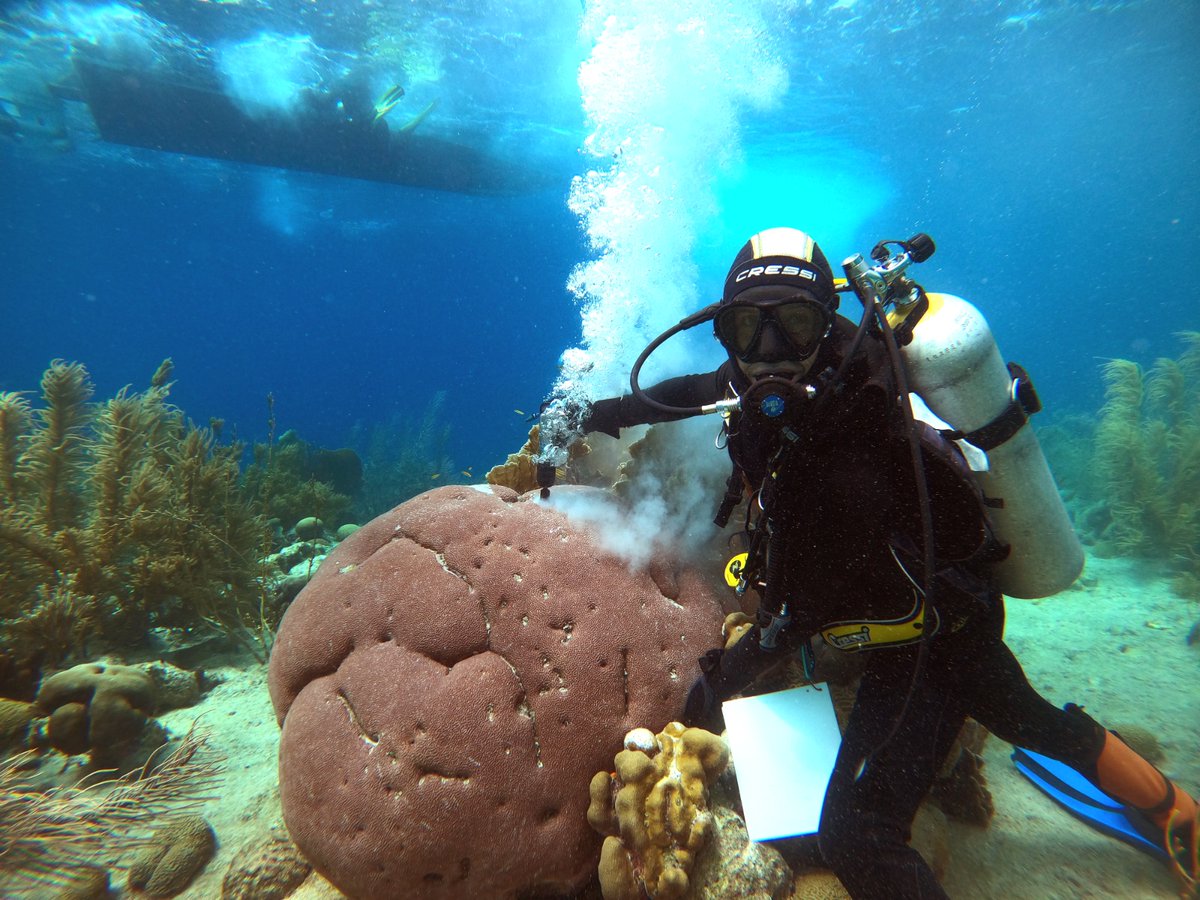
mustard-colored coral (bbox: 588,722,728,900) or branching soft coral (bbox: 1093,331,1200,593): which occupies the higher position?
branching soft coral (bbox: 1093,331,1200,593)

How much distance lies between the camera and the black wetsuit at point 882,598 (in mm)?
2230

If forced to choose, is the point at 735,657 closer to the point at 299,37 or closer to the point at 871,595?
the point at 871,595

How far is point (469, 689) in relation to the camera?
2.69m

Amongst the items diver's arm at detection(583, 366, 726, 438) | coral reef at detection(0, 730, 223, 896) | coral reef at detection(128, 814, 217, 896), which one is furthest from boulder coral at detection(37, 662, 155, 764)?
diver's arm at detection(583, 366, 726, 438)

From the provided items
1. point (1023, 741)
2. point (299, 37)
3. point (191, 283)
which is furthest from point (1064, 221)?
point (191, 283)

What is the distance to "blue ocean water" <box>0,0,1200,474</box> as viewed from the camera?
38.0 feet

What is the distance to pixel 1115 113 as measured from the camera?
29125mm

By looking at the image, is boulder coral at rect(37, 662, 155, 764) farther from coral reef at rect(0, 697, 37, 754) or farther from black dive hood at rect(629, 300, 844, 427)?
black dive hood at rect(629, 300, 844, 427)

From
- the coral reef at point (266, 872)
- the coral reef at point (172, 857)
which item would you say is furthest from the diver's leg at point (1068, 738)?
the coral reef at point (172, 857)

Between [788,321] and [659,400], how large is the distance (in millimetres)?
1183

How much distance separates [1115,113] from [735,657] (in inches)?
1717

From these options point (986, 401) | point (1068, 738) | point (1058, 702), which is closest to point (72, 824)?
point (1068, 738)

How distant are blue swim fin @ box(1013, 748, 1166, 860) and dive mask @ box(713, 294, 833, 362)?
2.66 meters

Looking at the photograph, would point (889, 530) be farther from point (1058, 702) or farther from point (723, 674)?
point (1058, 702)
